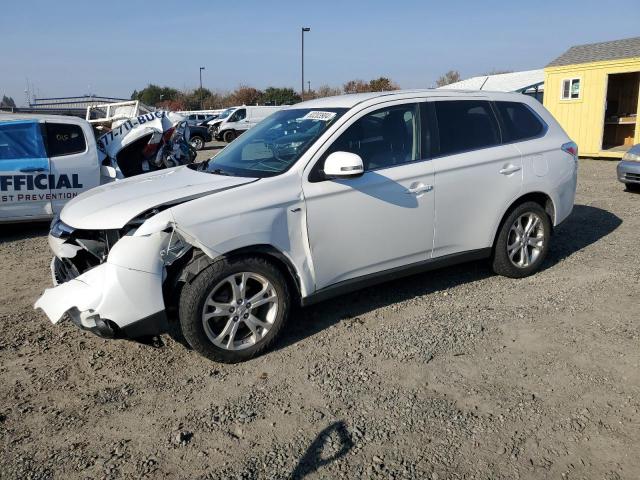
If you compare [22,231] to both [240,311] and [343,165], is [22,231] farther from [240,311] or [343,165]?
[343,165]

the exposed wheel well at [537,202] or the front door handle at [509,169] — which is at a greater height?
the front door handle at [509,169]

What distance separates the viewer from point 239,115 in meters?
28.3

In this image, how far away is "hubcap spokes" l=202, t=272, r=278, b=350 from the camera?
11.9 feet

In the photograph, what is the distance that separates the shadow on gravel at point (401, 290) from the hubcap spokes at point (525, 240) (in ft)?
1.13

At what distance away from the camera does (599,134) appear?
1548cm

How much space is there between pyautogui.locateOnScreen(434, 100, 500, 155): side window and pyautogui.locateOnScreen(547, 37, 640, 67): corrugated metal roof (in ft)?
39.9

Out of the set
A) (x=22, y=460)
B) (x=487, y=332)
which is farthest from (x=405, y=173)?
(x=22, y=460)

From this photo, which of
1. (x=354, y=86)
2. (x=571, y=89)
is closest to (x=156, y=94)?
(x=354, y=86)

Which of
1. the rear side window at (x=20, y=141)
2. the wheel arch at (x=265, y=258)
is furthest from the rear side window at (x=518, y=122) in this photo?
the rear side window at (x=20, y=141)

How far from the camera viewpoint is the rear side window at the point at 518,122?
16.7 feet

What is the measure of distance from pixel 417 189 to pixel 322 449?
7.40ft

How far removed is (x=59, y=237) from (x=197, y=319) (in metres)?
1.20

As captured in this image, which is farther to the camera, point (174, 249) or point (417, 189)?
point (417, 189)

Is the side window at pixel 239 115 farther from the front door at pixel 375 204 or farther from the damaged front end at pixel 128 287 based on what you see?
the damaged front end at pixel 128 287
